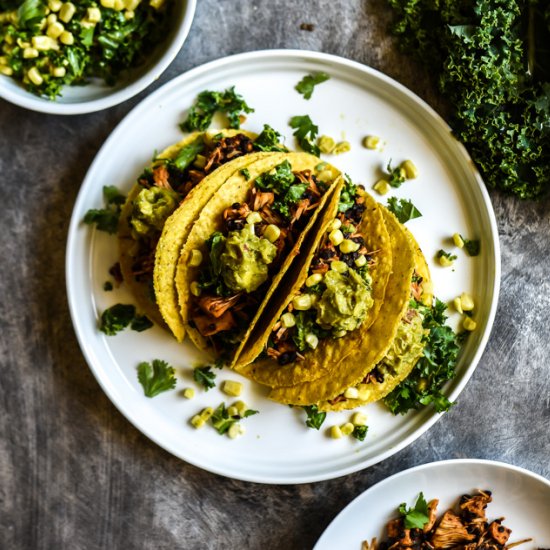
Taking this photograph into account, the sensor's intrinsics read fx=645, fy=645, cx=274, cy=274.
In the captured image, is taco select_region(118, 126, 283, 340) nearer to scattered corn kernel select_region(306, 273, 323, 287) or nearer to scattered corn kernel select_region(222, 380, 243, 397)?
scattered corn kernel select_region(222, 380, 243, 397)

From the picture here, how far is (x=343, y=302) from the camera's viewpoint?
2.71m

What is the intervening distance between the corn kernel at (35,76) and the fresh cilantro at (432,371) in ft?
7.06

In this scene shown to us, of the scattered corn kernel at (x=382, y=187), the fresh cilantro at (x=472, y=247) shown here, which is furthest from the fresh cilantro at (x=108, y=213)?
the fresh cilantro at (x=472, y=247)

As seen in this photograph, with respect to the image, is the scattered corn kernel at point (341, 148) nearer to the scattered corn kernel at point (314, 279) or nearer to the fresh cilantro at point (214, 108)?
Answer: the fresh cilantro at point (214, 108)

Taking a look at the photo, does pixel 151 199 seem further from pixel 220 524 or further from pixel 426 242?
pixel 220 524

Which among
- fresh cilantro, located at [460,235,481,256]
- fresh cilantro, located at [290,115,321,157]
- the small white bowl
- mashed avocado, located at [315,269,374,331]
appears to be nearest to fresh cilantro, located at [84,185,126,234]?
the small white bowl

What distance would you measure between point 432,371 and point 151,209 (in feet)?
5.09

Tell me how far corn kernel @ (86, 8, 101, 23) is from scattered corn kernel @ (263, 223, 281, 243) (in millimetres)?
1271

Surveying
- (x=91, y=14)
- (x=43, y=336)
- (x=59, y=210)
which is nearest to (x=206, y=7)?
(x=91, y=14)

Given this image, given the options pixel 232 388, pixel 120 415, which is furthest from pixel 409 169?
pixel 120 415

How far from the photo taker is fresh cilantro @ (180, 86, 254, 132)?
319 centimetres

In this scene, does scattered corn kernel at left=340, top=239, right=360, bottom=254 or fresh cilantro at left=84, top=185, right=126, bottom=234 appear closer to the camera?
scattered corn kernel at left=340, top=239, right=360, bottom=254

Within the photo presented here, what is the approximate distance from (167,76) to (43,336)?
1.52m

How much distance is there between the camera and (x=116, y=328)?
3230mm
